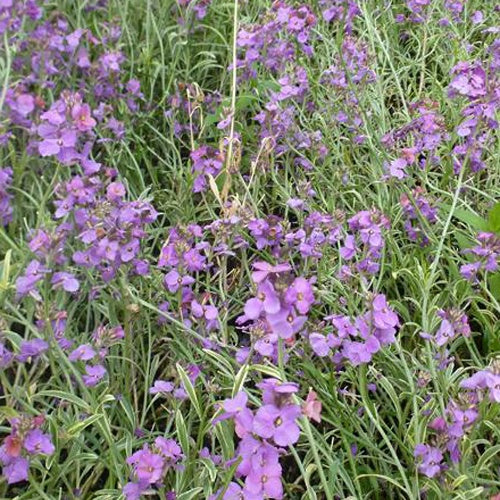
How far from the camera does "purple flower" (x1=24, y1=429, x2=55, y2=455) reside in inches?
49.0

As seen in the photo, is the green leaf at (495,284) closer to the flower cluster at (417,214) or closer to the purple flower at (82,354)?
the flower cluster at (417,214)

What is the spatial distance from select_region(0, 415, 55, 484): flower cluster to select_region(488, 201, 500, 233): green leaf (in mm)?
1162

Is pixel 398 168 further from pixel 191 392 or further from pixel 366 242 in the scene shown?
pixel 191 392

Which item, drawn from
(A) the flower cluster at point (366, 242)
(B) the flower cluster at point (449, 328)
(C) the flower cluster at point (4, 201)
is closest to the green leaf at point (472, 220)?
(A) the flower cluster at point (366, 242)

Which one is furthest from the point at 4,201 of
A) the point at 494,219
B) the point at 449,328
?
the point at 494,219

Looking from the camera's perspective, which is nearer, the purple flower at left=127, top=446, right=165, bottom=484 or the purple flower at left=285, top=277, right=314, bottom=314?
the purple flower at left=285, top=277, right=314, bottom=314

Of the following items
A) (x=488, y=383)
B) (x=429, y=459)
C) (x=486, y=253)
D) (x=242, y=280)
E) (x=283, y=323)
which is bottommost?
(x=242, y=280)

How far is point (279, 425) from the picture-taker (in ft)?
3.22

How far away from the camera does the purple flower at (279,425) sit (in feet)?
3.19

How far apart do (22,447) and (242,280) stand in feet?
2.61

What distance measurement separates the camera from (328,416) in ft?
5.32

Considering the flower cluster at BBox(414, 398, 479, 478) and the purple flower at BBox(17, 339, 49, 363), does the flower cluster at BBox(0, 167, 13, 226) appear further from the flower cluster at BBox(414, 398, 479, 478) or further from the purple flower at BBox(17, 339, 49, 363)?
the flower cluster at BBox(414, 398, 479, 478)

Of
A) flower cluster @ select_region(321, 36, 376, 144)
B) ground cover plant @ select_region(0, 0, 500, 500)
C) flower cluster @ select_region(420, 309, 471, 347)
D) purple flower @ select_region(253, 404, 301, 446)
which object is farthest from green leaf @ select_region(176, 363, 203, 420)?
flower cluster @ select_region(321, 36, 376, 144)

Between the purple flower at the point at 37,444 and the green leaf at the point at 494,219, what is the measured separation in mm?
1166
